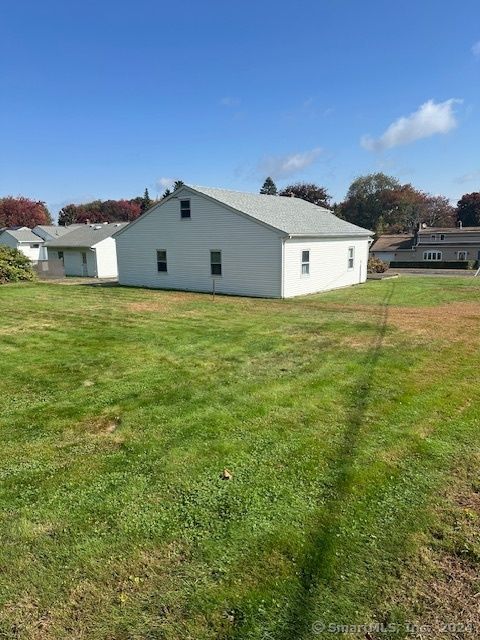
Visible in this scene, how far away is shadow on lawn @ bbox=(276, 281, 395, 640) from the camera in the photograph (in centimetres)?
246

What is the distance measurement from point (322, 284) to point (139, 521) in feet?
58.0

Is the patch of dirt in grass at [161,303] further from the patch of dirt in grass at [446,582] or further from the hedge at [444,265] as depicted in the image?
the hedge at [444,265]

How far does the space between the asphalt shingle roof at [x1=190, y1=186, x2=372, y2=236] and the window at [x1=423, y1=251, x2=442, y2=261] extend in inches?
1322

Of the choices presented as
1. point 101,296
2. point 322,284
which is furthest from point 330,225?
point 101,296

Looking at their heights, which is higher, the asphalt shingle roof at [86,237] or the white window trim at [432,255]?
the asphalt shingle roof at [86,237]

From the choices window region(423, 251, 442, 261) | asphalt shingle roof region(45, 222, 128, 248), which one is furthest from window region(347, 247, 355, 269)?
window region(423, 251, 442, 261)

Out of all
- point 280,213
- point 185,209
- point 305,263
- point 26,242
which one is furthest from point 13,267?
point 26,242

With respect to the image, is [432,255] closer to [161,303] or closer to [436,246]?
[436,246]

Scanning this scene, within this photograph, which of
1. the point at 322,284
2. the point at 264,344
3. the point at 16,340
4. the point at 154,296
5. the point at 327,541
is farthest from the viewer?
the point at 322,284

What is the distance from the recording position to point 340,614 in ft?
8.20

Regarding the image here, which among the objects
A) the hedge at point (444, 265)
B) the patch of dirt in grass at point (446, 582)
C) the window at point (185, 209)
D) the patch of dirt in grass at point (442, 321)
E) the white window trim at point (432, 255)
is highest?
the window at point (185, 209)

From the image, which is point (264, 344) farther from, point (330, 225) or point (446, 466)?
point (330, 225)

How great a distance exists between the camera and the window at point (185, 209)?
19.6 meters

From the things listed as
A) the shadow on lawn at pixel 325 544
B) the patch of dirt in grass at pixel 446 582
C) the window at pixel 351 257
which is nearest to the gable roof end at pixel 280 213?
the window at pixel 351 257
